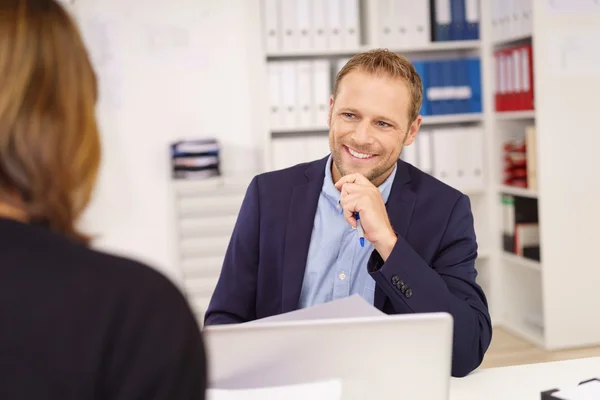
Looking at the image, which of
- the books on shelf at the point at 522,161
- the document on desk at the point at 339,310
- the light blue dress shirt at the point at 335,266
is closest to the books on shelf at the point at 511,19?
the books on shelf at the point at 522,161

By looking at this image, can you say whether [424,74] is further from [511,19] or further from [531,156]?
[531,156]

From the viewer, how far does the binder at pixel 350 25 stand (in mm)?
4113

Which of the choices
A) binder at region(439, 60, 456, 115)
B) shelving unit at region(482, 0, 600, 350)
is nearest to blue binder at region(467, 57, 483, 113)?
binder at region(439, 60, 456, 115)

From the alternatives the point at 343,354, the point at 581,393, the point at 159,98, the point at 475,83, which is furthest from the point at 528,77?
the point at 343,354

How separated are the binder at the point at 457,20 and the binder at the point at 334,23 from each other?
2.06ft

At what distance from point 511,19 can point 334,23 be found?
0.91 m

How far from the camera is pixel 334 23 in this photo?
4117 millimetres

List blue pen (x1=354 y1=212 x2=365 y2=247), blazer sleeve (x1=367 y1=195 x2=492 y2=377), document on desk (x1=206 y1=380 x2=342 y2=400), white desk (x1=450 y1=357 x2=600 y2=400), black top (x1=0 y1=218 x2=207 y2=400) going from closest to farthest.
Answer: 1. black top (x1=0 y1=218 x2=207 y2=400)
2. document on desk (x1=206 y1=380 x2=342 y2=400)
3. white desk (x1=450 y1=357 x2=600 y2=400)
4. blazer sleeve (x1=367 y1=195 x2=492 y2=377)
5. blue pen (x1=354 y1=212 x2=365 y2=247)

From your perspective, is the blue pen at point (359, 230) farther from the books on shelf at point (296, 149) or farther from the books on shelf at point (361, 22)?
the books on shelf at point (361, 22)

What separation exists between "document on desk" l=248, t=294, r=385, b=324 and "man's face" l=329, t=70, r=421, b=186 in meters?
0.73

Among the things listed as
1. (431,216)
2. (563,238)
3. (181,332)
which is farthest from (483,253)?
(181,332)

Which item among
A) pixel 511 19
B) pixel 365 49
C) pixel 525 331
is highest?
pixel 511 19

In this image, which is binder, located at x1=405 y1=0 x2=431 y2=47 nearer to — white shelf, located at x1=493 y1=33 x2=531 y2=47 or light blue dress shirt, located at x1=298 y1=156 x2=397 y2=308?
white shelf, located at x1=493 y1=33 x2=531 y2=47

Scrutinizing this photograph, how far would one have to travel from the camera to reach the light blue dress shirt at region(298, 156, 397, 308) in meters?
1.84
